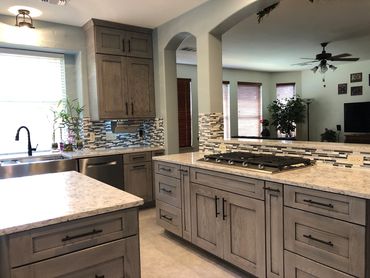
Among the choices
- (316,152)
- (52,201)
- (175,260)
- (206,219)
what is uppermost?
(316,152)

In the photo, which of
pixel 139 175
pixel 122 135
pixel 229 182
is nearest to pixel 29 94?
pixel 122 135

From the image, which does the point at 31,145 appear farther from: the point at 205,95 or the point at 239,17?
the point at 239,17

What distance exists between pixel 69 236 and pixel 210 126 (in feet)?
7.66

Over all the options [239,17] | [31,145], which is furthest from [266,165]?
[31,145]

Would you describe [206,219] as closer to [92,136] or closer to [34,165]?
[34,165]

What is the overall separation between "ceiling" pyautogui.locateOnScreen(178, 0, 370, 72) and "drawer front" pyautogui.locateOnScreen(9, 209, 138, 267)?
3.26 meters

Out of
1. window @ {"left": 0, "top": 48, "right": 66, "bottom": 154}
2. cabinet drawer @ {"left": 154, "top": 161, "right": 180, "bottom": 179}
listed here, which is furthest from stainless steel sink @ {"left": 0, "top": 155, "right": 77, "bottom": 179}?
cabinet drawer @ {"left": 154, "top": 161, "right": 180, "bottom": 179}

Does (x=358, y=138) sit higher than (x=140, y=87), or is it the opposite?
(x=140, y=87)

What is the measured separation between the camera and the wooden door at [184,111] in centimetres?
694

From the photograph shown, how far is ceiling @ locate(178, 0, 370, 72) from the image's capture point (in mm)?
3787

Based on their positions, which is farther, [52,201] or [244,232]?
[244,232]

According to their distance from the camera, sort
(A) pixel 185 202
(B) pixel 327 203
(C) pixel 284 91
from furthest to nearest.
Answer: (C) pixel 284 91 < (A) pixel 185 202 < (B) pixel 327 203

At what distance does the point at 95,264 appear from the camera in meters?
1.40

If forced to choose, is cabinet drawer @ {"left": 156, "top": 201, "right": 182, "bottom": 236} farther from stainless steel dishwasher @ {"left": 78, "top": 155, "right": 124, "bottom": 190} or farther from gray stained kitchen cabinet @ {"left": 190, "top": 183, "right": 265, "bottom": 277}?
stainless steel dishwasher @ {"left": 78, "top": 155, "right": 124, "bottom": 190}
